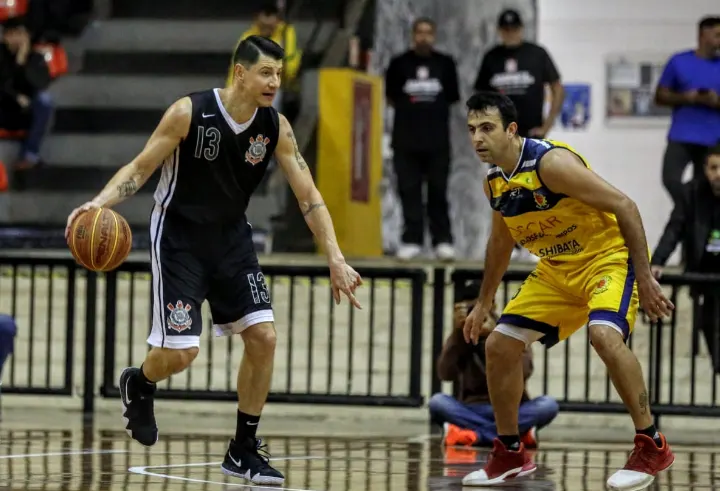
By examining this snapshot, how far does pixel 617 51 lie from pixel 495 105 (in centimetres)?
1245

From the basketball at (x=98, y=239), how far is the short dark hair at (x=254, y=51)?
0.96 metres

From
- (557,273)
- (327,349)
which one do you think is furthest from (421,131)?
(557,273)

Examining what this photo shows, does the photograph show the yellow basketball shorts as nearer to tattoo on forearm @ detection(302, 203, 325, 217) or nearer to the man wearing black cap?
tattoo on forearm @ detection(302, 203, 325, 217)

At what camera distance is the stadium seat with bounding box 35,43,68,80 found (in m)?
20.1

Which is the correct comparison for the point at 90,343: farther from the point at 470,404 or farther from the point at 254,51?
the point at 254,51

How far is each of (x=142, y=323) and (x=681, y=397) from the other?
14.4 feet

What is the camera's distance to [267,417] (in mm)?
12352

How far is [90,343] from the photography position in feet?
40.3

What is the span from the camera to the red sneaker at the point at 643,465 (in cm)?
808

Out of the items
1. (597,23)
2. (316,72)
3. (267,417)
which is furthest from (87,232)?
(597,23)

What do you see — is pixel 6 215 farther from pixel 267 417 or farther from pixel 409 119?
pixel 267 417

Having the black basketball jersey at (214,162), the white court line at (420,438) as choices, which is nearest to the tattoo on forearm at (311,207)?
the black basketball jersey at (214,162)

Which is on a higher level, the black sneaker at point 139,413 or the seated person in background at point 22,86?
the seated person in background at point 22,86

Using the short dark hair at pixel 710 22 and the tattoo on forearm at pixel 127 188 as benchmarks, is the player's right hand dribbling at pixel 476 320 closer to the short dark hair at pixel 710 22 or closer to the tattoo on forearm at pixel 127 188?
the tattoo on forearm at pixel 127 188
